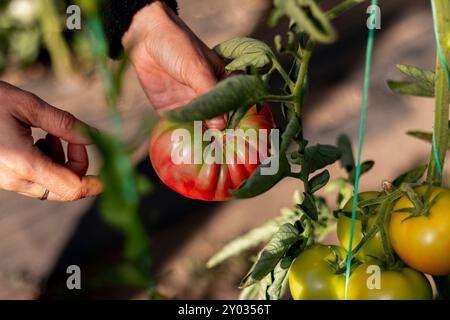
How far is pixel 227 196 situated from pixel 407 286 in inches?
13.5

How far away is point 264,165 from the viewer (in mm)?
665

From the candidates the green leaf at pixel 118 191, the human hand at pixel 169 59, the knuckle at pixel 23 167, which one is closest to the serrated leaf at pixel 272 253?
the human hand at pixel 169 59

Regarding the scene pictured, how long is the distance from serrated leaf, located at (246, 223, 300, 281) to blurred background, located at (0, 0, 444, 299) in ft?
3.05

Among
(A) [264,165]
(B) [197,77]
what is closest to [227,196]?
(B) [197,77]

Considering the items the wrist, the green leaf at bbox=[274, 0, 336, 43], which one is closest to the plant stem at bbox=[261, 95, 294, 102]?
the green leaf at bbox=[274, 0, 336, 43]

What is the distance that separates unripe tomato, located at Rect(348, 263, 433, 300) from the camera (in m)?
0.69

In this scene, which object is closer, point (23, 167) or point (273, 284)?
point (273, 284)

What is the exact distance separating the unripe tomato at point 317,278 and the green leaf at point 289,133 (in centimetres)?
17

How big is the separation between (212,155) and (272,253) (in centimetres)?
25

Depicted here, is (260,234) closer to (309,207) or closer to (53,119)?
(309,207)

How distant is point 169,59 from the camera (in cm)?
110

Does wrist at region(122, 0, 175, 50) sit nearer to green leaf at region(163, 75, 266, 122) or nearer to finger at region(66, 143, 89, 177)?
finger at region(66, 143, 89, 177)

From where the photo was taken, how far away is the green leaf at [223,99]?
56cm

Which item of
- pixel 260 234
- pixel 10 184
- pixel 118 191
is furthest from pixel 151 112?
pixel 118 191
